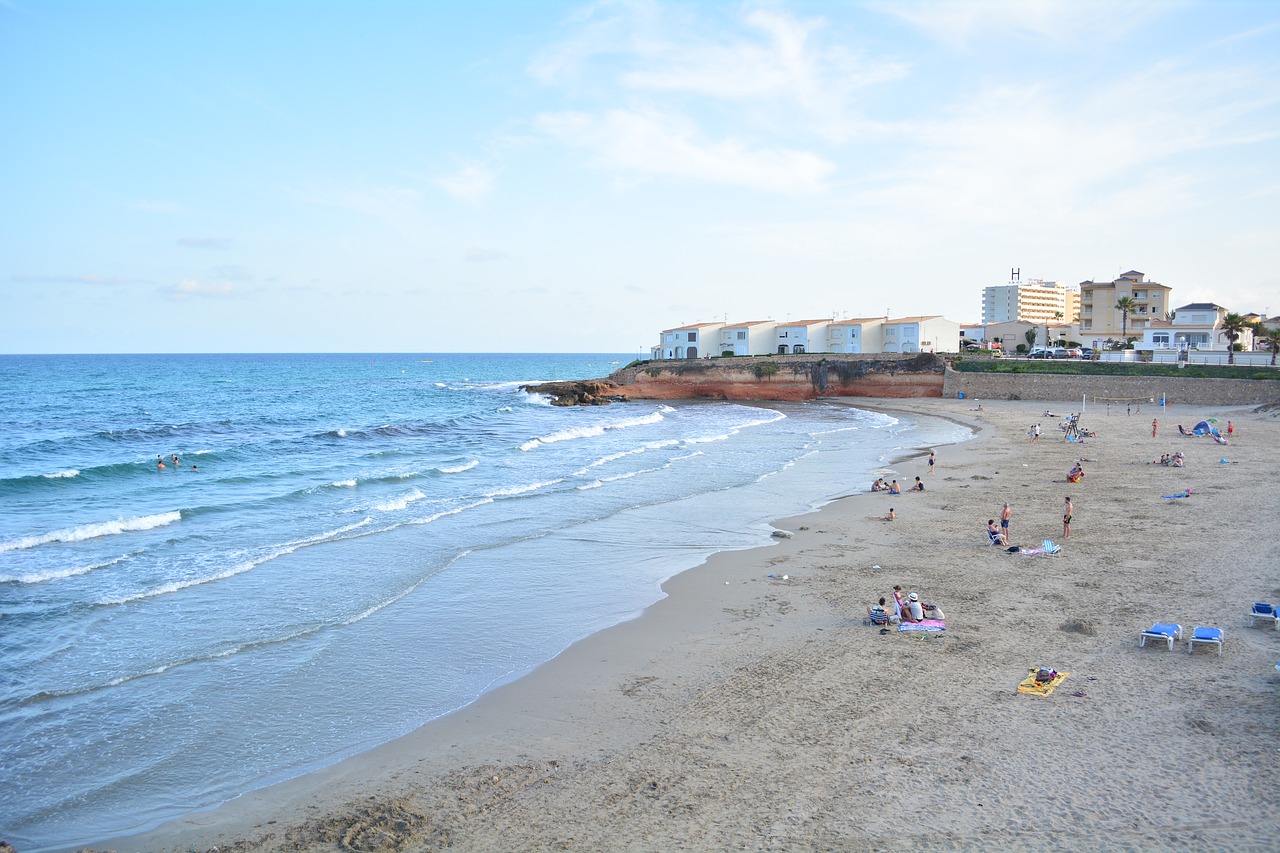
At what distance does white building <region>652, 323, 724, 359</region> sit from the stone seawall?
25.9m

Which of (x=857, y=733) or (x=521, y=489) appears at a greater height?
(x=521, y=489)

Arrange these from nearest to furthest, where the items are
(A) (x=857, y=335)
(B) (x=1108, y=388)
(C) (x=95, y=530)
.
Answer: (C) (x=95, y=530) < (B) (x=1108, y=388) < (A) (x=857, y=335)

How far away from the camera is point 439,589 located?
17609mm

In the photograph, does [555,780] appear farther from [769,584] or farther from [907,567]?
[907,567]

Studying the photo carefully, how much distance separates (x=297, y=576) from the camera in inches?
725

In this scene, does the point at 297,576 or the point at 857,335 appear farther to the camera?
the point at 857,335

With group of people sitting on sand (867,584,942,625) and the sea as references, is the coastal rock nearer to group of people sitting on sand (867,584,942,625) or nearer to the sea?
the sea

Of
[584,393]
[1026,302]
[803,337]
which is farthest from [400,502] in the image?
[1026,302]

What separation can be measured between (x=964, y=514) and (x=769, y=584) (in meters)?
9.15

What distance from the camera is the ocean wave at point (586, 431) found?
43931 millimetres

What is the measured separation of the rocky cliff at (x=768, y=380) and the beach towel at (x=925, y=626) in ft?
179

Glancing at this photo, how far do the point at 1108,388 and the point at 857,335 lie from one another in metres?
24.8

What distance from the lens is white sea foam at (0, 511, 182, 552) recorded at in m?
21.2

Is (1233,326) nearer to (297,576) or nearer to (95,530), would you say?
(297,576)
